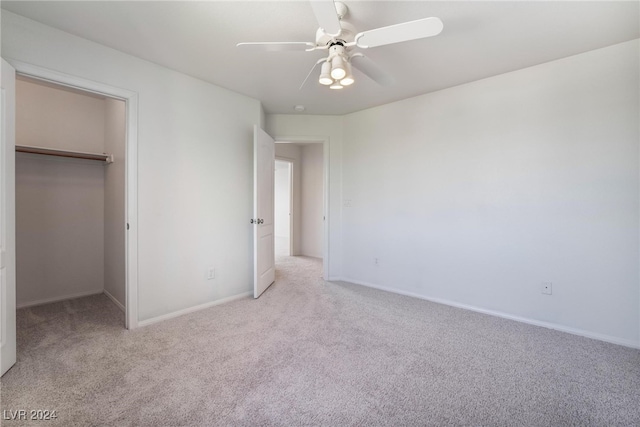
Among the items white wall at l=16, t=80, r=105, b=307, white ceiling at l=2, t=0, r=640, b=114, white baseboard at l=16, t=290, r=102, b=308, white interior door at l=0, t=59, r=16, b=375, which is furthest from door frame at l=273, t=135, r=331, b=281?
white baseboard at l=16, t=290, r=102, b=308

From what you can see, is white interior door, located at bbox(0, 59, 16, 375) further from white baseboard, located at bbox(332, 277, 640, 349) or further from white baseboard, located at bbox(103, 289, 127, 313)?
white baseboard, located at bbox(332, 277, 640, 349)

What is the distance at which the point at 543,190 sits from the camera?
2.54 metres

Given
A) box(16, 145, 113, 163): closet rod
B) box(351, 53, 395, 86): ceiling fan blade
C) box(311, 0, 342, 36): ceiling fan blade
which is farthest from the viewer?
box(16, 145, 113, 163): closet rod

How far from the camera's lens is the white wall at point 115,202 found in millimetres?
2934

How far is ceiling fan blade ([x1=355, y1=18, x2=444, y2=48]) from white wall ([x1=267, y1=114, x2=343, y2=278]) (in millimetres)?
2351

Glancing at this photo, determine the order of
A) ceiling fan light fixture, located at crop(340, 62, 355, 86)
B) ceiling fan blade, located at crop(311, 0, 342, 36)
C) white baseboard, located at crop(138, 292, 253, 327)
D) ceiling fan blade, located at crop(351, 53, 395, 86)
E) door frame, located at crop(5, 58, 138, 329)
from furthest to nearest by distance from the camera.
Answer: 1. white baseboard, located at crop(138, 292, 253, 327)
2. door frame, located at crop(5, 58, 138, 329)
3. ceiling fan blade, located at crop(351, 53, 395, 86)
4. ceiling fan light fixture, located at crop(340, 62, 355, 86)
5. ceiling fan blade, located at crop(311, 0, 342, 36)

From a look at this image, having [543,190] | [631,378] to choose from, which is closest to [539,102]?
[543,190]

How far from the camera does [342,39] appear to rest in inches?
70.7

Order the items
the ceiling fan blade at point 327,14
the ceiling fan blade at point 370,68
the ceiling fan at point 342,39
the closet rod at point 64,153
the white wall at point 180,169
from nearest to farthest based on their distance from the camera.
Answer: the ceiling fan blade at point 327,14 → the ceiling fan at point 342,39 → the ceiling fan blade at point 370,68 → the white wall at point 180,169 → the closet rod at point 64,153

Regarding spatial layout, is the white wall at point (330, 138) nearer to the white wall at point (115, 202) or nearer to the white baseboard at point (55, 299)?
the white wall at point (115, 202)

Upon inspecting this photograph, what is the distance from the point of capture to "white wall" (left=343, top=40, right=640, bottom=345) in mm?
2248

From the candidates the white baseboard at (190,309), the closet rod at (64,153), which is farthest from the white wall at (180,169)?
the closet rod at (64,153)

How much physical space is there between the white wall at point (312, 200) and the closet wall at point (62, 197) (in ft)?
11.7

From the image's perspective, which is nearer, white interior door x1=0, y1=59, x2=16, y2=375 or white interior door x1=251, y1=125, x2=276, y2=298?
white interior door x1=0, y1=59, x2=16, y2=375
